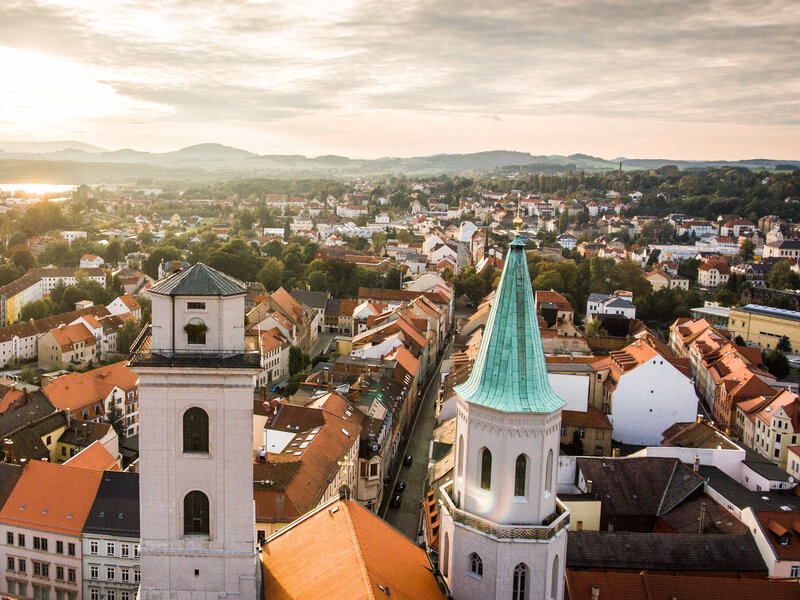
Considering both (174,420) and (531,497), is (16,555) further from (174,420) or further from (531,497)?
(531,497)

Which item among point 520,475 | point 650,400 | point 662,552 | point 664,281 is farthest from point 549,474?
point 664,281

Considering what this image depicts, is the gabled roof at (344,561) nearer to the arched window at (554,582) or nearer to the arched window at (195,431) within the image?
the arched window at (554,582)

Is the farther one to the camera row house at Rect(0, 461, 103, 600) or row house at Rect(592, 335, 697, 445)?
row house at Rect(592, 335, 697, 445)

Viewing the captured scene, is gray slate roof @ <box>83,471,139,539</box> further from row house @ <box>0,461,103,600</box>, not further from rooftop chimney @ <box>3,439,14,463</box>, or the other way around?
rooftop chimney @ <box>3,439,14,463</box>

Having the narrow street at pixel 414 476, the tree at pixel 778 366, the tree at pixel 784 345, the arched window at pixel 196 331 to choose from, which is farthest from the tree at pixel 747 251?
the arched window at pixel 196 331

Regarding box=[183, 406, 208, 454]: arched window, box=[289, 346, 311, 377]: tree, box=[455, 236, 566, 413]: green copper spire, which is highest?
box=[455, 236, 566, 413]: green copper spire

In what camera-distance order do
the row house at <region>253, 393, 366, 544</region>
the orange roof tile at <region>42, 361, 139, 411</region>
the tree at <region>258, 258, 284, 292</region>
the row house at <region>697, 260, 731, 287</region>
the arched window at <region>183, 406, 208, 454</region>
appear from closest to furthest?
the arched window at <region>183, 406, 208, 454</region>, the row house at <region>253, 393, 366, 544</region>, the orange roof tile at <region>42, 361, 139, 411</region>, the tree at <region>258, 258, 284, 292</region>, the row house at <region>697, 260, 731, 287</region>

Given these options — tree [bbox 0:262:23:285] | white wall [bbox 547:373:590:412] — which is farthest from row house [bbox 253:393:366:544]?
tree [bbox 0:262:23:285]

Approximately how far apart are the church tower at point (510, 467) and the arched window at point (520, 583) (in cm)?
3

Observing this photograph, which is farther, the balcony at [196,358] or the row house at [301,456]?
the row house at [301,456]

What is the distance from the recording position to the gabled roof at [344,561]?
20984 mm

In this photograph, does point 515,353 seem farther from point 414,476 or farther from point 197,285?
point 414,476

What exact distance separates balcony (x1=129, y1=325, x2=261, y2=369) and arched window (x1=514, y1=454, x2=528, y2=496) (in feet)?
27.5

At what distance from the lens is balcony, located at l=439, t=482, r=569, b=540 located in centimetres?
2184
